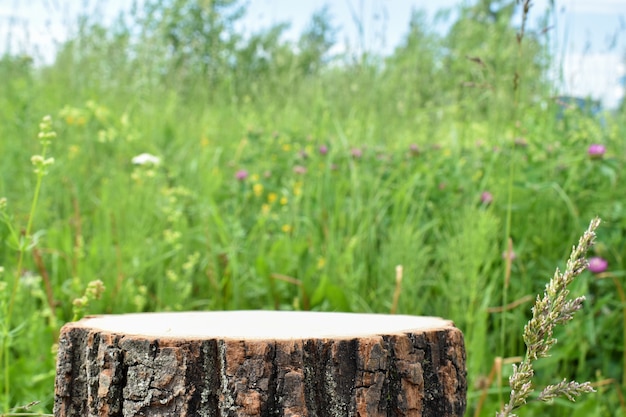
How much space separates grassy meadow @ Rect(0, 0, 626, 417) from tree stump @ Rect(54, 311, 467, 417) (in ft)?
0.70

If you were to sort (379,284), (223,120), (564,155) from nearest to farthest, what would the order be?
(379,284), (564,155), (223,120)

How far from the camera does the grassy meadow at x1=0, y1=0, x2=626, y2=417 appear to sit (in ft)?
8.18

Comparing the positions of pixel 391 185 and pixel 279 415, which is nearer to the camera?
pixel 279 415

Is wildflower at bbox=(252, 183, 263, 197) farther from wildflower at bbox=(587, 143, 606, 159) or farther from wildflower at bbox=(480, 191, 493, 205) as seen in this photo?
wildflower at bbox=(587, 143, 606, 159)

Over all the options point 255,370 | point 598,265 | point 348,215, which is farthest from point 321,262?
point 255,370

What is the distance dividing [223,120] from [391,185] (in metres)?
1.78

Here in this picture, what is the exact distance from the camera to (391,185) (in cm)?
323

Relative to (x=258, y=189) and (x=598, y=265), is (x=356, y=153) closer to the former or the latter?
(x=258, y=189)

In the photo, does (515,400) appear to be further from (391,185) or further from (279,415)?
(391,185)

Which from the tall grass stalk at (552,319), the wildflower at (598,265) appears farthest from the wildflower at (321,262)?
the tall grass stalk at (552,319)

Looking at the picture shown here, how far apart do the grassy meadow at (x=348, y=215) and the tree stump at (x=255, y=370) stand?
21 cm

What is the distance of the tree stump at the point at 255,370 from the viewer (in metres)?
1.33

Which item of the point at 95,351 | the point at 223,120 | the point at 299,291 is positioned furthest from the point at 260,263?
the point at 223,120

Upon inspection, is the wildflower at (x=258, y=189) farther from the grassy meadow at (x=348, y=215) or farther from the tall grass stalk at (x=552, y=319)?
the tall grass stalk at (x=552, y=319)
